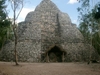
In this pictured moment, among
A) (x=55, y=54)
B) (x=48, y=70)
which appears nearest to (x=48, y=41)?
(x=55, y=54)

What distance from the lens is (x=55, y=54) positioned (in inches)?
957

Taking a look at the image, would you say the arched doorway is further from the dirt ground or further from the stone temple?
the dirt ground

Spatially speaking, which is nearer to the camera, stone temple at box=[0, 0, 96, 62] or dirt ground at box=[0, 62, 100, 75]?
dirt ground at box=[0, 62, 100, 75]

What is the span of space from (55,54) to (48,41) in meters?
2.26

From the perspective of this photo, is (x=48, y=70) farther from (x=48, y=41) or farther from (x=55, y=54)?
(x=48, y=41)

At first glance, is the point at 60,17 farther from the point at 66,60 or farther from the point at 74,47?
the point at 66,60

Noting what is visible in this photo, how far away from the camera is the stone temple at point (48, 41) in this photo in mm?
23562

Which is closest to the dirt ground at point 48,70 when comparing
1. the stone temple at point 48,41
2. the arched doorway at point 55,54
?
the stone temple at point 48,41

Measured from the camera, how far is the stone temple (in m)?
23.6

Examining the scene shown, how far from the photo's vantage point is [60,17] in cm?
2873

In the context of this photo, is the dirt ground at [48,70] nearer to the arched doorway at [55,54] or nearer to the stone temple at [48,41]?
the stone temple at [48,41]

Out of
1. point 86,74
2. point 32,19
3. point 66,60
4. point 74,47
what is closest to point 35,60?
point 66,60

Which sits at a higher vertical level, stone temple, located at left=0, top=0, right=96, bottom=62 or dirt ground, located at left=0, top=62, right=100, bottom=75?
stone temple, located at left=0, top=0, right=96, bottom=62

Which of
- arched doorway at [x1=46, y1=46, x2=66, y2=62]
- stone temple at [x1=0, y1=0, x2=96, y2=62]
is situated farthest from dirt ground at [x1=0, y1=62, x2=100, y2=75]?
arched doorway at [x1=46, y1=46, x2=66, y2=62]
